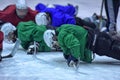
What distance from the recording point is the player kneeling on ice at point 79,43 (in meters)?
3.20

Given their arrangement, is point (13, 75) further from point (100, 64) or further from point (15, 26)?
point (15, 26)

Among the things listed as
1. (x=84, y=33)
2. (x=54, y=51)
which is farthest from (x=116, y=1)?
(x=84, y=33)

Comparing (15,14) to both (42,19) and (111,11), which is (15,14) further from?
(111,11)

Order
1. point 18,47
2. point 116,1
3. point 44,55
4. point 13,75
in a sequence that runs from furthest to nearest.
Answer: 1. point 116,1
2. point 18,47
3. point 44,55
4. point 13,75

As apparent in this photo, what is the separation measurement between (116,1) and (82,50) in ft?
4.47

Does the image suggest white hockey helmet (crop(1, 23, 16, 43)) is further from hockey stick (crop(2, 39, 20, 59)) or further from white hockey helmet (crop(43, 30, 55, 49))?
white hockey helmet (crop(43, 30, 55, 49))

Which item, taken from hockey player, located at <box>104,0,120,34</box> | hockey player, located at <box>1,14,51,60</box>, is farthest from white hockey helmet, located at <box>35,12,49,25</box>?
hockey player, located at <box>104,0,120,34</box>

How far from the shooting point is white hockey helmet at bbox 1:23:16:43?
3.82m

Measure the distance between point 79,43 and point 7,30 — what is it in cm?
86

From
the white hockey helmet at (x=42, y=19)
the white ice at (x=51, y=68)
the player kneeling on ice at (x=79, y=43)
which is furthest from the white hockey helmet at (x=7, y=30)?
the player kneeling on ice at (x=79, y=43)

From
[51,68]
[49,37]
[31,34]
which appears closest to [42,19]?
[31,34]

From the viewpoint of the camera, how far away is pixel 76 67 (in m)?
3.24

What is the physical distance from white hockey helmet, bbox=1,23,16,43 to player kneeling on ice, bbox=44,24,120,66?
45 cm

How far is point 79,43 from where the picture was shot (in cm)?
324
